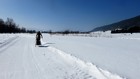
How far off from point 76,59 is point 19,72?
135 inches

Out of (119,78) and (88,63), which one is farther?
(88,63)

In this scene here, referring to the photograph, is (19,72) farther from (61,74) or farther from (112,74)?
(112,74)

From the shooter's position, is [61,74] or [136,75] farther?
[61,74]

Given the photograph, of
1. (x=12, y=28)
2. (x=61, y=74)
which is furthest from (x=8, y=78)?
(x=12, y=28)

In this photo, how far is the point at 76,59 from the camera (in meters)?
11.1

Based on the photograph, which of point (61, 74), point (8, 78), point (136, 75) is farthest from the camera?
point (61, 74)

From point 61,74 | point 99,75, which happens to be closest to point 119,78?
point 99,75

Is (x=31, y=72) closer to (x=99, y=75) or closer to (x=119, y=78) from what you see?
(x=99, y=75)

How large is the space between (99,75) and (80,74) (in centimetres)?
79

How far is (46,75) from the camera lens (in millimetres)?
8188

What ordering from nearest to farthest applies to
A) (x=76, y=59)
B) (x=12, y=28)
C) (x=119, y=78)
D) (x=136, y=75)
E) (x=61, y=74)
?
(x=119, y=78)
(x=136, y=75)
(x=61, y=74)
(x=76, y=59)
(x=12, y=28)

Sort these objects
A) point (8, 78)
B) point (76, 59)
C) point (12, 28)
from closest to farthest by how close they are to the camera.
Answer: point (8, 78) < point (76, 59) < point (12, 28)

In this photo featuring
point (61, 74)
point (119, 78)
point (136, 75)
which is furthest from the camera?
point (61, 74)

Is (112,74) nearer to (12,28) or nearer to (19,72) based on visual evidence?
(19,72)
